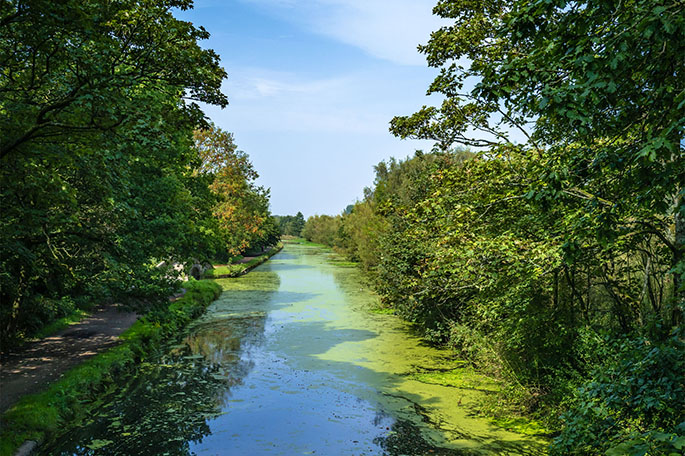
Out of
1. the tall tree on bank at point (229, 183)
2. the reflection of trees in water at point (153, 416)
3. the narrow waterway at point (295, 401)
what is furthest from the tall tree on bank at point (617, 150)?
the tall tree on bank at point (229, 183)

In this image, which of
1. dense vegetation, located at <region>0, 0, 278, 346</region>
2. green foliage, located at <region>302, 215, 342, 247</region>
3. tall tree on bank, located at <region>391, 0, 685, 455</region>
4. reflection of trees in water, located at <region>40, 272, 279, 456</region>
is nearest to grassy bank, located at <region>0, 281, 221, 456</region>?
reflection of trees in water, located at <region>40, 272, 279, 456</region>

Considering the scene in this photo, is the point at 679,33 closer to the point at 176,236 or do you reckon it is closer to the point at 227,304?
the point at 176,236

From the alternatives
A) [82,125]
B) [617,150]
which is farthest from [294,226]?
[617,150]

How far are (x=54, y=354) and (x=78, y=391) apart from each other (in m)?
3.30

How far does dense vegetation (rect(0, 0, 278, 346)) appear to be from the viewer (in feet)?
22.2

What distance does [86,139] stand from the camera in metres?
7.19

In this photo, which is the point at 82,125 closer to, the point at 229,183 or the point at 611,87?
the point at 611,87

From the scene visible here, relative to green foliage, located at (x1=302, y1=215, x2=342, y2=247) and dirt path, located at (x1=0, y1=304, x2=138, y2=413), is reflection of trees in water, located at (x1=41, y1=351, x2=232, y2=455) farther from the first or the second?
green foliage, located at (x1=302, y1=215, x2=342, y2=247)

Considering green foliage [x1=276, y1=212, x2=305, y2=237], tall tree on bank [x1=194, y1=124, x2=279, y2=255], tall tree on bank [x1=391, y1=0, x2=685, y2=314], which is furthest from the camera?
green foliage [x1=276, y1=212, x2=305, y2=237]

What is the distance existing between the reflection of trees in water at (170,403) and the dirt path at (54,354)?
1521 millimetres

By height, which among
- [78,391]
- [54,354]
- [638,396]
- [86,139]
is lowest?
[78,391]

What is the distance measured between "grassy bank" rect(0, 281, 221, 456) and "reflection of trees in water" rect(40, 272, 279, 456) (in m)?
0.35

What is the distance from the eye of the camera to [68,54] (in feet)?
22.2

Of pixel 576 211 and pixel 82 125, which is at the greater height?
pixel 82 125
